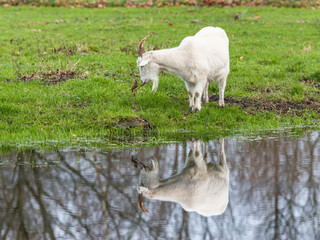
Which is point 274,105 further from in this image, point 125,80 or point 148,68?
point 125,80

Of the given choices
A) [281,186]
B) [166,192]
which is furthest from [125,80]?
[281,186]

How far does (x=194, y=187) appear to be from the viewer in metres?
7.09

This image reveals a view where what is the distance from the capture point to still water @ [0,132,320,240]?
5.83 m

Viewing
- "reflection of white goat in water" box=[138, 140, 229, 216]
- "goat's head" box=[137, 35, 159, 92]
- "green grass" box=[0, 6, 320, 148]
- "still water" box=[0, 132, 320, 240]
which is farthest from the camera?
"green grass" box=[0, 6, 320, 148]

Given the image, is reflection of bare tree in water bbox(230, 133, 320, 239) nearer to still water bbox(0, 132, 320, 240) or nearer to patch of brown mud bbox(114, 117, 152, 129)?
still water bbox(0, 132, 320, 240)

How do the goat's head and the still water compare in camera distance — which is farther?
the goat's head

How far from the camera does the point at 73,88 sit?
1216 centimetres

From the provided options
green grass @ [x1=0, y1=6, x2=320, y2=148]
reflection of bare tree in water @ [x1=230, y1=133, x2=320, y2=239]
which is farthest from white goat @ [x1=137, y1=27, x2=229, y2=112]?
reflection of bare tree in water @ [x1=230, y1=133, x2=320, y2=239]

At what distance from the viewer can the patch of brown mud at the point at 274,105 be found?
461 inches

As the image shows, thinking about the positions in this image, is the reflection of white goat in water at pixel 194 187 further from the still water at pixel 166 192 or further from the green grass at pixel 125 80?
the green grass at pixel 125 80

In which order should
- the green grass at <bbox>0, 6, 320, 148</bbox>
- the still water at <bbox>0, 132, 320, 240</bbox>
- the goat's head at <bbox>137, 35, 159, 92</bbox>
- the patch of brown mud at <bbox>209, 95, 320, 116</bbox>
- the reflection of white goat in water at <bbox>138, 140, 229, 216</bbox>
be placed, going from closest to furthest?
the still water at <bbox>0, 132, 320, 240</bbox>
the reflection of white goat in water at <bbox>138, 140, 229, 216</bbox>
the goat's head at <bbox>137, 35, 159, 92</bbox>
the green grass at <bbox>0, 6, 320, 148</bbox>
the patch of brown mud at <bbox>209, 95, 320, 116</bbox>

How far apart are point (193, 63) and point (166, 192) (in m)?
4.24

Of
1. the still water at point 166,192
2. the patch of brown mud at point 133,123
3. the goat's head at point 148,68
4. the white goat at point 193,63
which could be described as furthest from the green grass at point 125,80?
the still water at point 166,192

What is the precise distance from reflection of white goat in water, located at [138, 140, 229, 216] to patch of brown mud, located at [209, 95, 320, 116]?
378cm
